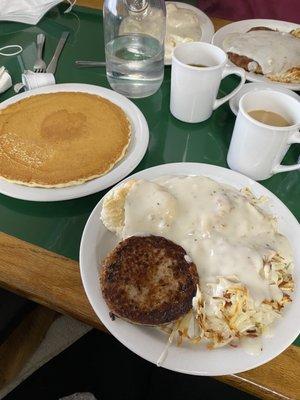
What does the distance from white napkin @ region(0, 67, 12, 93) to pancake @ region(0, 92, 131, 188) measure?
0.14 metres

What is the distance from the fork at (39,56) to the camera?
47.9 inches

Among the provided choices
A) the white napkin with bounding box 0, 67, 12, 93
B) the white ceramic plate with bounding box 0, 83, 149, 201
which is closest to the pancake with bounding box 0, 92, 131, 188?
the white ceramic plate with bounding box 0, 83, 149, 201

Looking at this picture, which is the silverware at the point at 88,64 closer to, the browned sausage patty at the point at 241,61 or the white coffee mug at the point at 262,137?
the browned sausage patty at the point at 241,61

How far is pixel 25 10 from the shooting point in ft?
4.75

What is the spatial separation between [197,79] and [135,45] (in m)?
0.36

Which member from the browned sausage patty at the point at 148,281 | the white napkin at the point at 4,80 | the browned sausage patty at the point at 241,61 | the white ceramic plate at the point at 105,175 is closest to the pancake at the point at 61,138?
the white ceramic plate at the point at 105,175

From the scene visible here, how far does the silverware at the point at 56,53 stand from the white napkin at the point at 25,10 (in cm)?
15

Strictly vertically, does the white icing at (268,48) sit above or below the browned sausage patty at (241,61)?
above

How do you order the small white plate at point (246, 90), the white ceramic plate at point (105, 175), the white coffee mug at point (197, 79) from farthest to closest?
the small white plate at point (246, 90) → the white coffee mug at point (197, 79) → the white ceramic plate at point (105, 175)

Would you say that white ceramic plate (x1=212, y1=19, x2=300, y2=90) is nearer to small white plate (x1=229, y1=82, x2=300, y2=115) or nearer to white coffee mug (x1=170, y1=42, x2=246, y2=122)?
small white plate (x1=229, y1=82, x2=300, y2=115)

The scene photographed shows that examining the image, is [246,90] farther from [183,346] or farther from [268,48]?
[183,346]

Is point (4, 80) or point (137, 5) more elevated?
point (137, 5)

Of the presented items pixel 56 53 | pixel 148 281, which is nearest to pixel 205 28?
pixel 56 53

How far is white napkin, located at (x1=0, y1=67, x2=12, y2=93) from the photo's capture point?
1.14 meters
